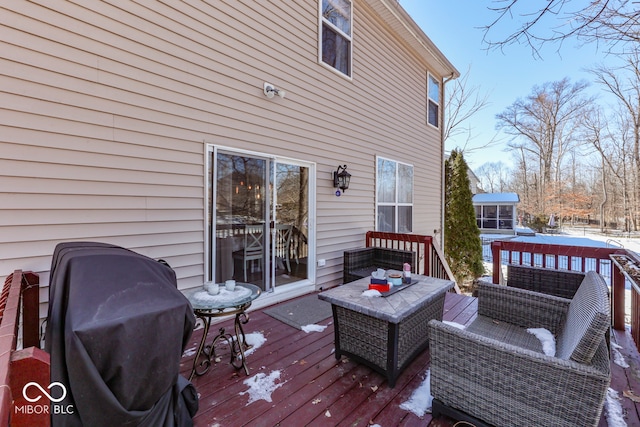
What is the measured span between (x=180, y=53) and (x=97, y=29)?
2.31 ft

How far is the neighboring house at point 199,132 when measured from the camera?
231cm

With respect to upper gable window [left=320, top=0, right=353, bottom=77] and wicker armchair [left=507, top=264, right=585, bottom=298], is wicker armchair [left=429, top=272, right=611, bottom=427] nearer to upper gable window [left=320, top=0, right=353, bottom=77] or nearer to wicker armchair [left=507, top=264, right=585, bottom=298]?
wicker armchair [left=507, top=264, right=585, bottom=298]

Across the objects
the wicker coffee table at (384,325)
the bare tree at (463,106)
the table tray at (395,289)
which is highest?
the bare tree at (463,106)

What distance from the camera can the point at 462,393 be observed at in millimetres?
1766

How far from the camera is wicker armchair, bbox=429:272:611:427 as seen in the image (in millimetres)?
1403

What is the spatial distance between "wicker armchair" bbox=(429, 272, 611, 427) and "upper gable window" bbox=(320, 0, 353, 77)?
A: 440 cm

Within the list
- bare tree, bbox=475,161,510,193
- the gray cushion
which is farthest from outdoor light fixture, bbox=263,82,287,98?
bare tree, bbox=475,161,510,193

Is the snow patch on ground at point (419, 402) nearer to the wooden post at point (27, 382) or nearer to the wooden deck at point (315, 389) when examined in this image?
the wooden deck at point (315, 389)

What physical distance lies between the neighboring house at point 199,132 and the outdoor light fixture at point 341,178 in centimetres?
16

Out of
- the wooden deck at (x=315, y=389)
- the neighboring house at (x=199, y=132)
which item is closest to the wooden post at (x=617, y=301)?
the wooden deck at (x=315, y=389)

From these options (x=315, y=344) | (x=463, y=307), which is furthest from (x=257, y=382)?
(x=463, y=307)

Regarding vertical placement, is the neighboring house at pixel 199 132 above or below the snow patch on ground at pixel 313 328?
above

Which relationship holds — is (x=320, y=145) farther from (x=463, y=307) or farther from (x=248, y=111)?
(x=463, y=307)

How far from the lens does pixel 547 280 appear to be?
2.95 meters
